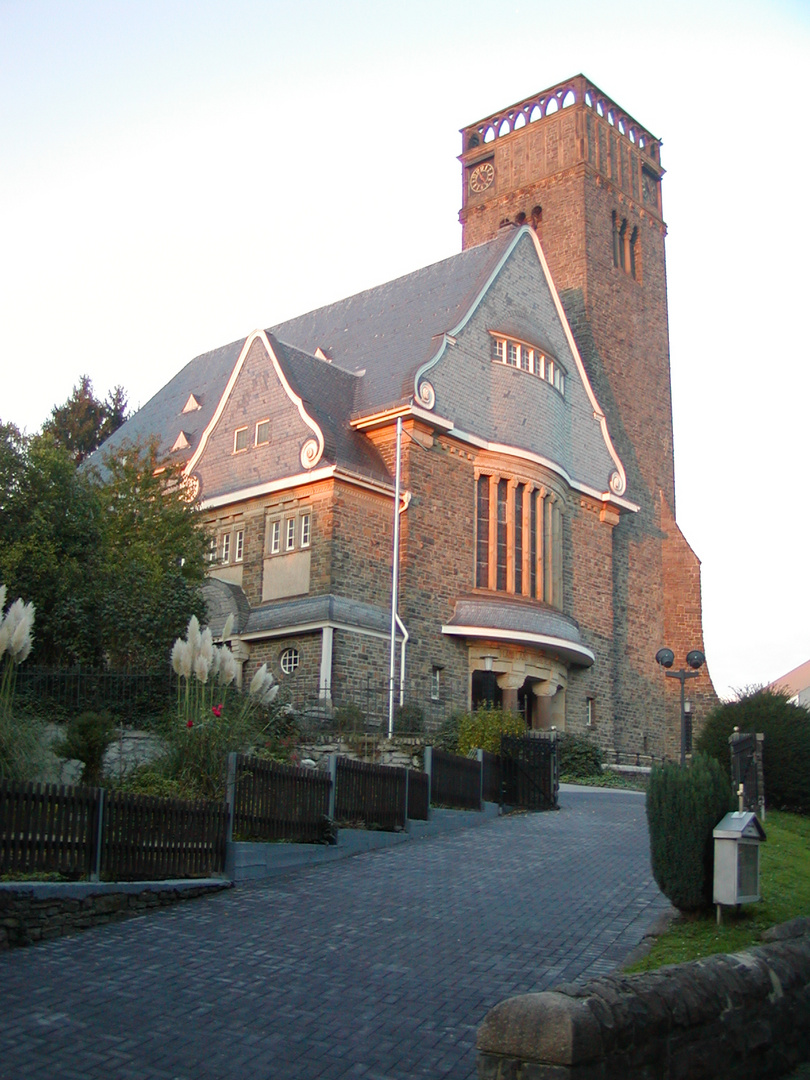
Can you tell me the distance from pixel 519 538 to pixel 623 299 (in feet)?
47.0

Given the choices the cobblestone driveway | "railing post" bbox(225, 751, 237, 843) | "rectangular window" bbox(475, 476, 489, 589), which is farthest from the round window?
"railing post" bbox(225, 751, 237, 843)

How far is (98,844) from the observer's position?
11.3 m

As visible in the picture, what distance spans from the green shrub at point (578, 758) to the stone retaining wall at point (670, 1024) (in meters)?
21.8

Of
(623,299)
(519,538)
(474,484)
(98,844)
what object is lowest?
(98,844)

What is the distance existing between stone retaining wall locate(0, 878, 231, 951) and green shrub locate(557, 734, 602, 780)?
19550 mm

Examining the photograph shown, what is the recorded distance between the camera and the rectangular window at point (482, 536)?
3212cm

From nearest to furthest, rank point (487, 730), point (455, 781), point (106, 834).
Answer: point (106, 834)
point (455, 781)
point (487, 730)

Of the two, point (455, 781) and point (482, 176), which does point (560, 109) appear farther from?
point (455, 781)

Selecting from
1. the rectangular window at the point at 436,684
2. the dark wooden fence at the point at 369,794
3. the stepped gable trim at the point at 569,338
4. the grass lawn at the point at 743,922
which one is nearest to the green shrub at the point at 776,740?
the grass lawn at the point at 743,922

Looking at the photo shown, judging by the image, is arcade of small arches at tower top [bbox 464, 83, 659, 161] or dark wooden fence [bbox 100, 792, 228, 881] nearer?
dark wooden fence [bbox 100, 792, 228, 881]

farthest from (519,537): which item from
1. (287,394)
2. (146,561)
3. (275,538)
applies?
(146,561)

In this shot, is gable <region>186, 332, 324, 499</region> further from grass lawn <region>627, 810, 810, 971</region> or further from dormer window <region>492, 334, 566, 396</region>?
grass lawn <region>627, 810, 810, 971</region>

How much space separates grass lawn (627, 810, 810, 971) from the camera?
9367 mm

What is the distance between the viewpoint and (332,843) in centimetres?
1523
